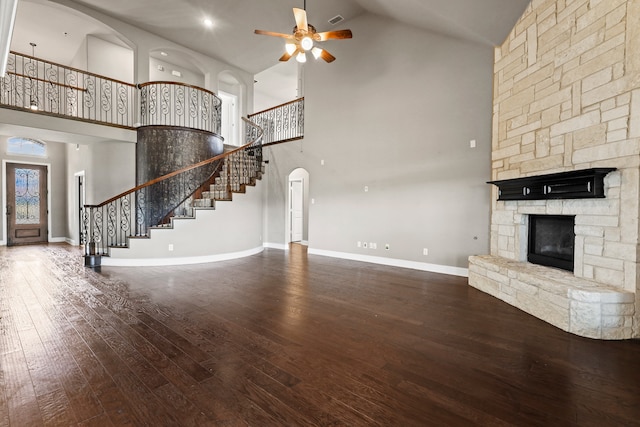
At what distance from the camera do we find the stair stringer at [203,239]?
554cm

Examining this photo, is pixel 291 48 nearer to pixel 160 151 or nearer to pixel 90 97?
pixel 160 151

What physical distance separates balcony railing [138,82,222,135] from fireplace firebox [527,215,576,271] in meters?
7.74

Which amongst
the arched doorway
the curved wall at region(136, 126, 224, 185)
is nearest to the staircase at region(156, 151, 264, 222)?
the curved wall at region(136, 126, 224, 185)

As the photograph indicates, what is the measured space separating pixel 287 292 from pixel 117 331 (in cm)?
194

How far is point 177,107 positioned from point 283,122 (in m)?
3.04

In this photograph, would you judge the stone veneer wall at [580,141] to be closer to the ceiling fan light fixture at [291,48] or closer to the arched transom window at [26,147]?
the ceiling fan light fixture at [291,48]

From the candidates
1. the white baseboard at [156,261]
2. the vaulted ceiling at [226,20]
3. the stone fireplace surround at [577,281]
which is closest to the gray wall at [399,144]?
the vaulted ceiling at [226,20]

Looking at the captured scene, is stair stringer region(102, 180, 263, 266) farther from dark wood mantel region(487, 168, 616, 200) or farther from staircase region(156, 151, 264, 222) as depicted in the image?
dark wood mantel region(487, 168, 616, 200)

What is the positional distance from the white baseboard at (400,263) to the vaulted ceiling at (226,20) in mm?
3779

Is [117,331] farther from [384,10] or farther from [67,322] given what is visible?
[384,10]

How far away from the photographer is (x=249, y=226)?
698 cm

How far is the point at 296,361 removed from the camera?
2180 mm

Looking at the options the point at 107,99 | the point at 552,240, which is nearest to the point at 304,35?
the point at 552,240

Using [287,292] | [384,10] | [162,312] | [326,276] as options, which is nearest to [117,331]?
[162,312]
